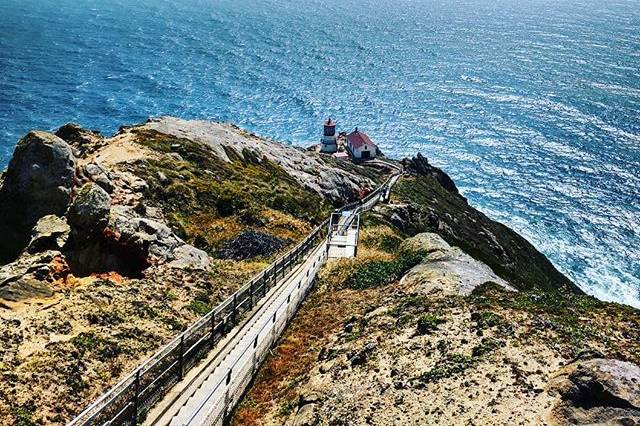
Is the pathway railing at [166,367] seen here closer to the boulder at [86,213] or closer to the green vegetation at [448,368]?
the boulder at [86,213]

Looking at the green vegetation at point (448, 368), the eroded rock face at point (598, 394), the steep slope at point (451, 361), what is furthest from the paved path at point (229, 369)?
the eroded rock face at point (598, 394)

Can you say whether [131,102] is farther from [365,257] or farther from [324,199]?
[365,257]

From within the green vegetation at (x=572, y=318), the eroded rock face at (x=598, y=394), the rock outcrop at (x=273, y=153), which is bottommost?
the rock outcrop at (x=273, y=153)

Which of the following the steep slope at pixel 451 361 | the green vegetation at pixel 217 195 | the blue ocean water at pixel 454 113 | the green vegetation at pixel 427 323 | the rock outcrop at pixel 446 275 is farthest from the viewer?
the blue ocean water at pixel 454 113

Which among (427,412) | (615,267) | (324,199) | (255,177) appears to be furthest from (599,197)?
(427,412)

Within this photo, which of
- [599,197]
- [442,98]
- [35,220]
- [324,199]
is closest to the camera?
[35,220]
